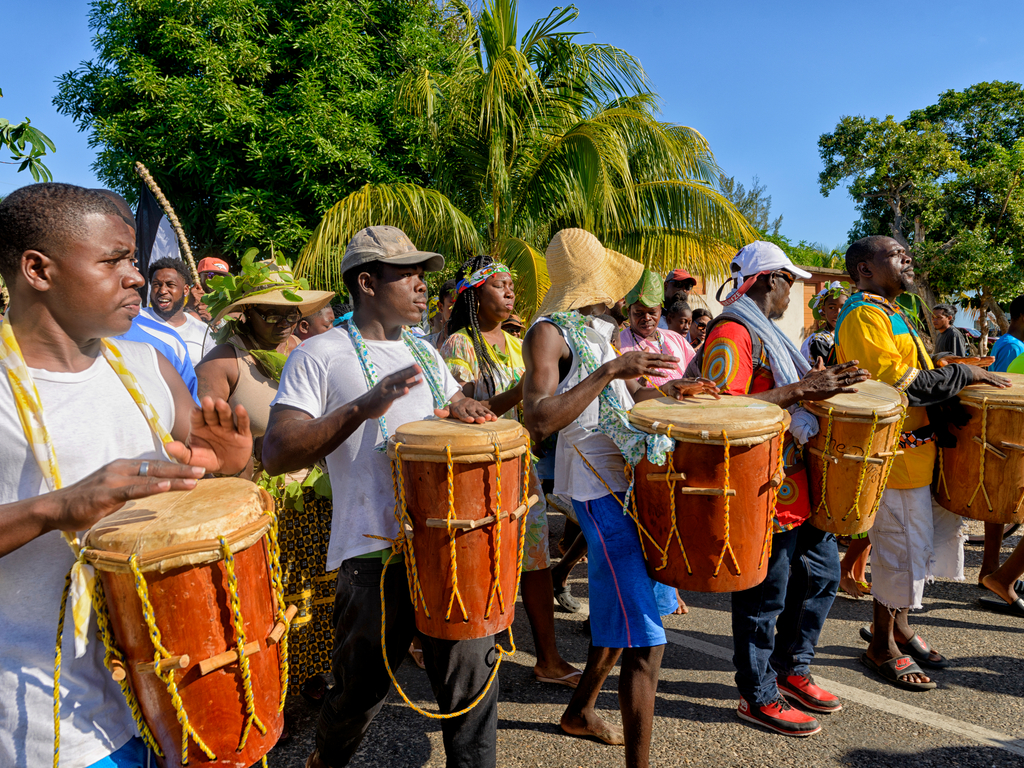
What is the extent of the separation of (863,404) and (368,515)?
2.20 metres

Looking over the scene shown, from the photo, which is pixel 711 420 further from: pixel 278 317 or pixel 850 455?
pixel 278 317

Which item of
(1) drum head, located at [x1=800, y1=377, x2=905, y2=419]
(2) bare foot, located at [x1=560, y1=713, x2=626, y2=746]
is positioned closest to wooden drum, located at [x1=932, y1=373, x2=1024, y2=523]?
(1) drum head, located at [x1=800, y1=377, x2=905, y2=419]

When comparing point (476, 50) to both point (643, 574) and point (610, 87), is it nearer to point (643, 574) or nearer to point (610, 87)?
point (610, 87)

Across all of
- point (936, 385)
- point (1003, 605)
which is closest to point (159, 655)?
point (936, 385)

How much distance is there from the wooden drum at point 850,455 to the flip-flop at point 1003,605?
238cm

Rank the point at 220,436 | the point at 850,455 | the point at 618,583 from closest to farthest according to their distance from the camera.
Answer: the point at 220,436
the point at 618,583
the point at 850,455

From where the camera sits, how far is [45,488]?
4.85 feet

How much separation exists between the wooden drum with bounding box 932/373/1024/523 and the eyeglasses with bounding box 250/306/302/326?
11.6 feet

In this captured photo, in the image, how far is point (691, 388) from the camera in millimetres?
2773

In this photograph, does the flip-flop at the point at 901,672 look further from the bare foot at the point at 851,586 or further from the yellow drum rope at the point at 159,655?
the yellow drum rope at the point at 159,655

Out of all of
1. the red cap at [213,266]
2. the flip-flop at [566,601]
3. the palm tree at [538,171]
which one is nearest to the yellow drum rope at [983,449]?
the flip-flop at [566,601]

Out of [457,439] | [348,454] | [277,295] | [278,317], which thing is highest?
[277,295]

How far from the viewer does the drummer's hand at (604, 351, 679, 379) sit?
2445mm

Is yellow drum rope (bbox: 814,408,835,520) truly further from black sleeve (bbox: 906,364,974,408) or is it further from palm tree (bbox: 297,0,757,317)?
palm tree (bbox: 297,0,757,317)
